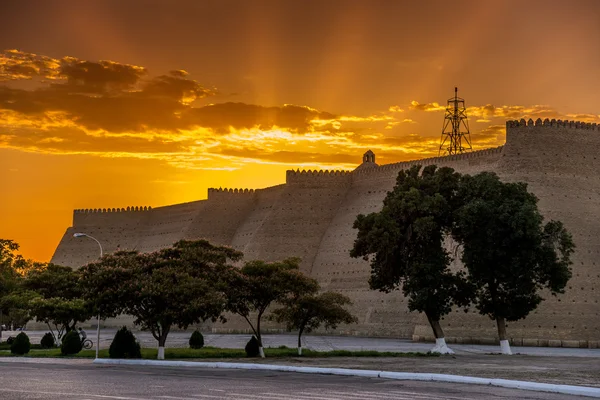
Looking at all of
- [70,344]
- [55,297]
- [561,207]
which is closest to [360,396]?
[70,344]

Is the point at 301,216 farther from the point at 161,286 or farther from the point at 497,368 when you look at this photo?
the point at 497,368

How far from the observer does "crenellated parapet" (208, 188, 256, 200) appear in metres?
105

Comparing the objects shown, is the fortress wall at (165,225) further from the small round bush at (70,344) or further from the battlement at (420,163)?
the small round bush at (70,344)

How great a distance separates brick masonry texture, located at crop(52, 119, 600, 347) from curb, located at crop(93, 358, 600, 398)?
3137 cm

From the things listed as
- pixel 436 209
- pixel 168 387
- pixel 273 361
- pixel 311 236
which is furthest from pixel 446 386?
pixel 311 236

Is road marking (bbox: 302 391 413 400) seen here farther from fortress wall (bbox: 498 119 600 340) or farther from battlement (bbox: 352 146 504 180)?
battlement (bbox: 352 146 504 180)

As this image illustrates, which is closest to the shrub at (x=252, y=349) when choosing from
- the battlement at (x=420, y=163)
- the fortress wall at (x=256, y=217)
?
the battlement at (x=420, y=163)

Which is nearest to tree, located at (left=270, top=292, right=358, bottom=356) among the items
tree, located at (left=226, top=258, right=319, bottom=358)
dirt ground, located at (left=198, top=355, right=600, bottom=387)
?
tree, located at (left=226, top=258, right=319, bottom=358)

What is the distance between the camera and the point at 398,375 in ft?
95.6

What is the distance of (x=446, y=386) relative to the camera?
83.7 feet

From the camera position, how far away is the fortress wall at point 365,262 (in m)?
75.5

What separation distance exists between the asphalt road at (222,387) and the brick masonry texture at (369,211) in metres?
36.8

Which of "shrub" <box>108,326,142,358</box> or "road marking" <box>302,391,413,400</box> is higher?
"shrub" <box>108,326,142,358</box>

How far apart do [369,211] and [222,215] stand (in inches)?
940
